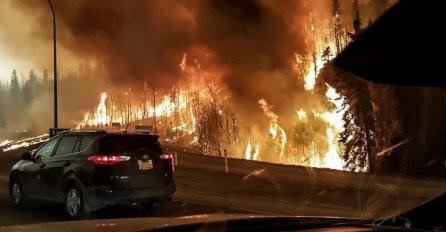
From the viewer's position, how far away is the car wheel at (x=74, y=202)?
32.1 feet

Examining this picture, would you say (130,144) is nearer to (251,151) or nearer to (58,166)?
(58,166)

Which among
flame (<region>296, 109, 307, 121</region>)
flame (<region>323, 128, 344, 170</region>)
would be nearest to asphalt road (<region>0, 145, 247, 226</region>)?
flame (<region>323, 128, 344, 170</region>)

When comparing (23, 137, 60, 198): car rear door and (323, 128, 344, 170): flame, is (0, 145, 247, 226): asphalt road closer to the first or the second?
Answer: (23, 137, 60, 198): car rear door

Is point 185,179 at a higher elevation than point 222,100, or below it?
below

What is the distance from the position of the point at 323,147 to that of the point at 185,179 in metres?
43.7

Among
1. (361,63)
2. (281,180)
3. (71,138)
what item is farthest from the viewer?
(281,180)

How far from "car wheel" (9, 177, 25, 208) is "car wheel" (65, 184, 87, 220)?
182 cm

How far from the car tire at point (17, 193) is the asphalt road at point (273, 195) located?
216 millimetres

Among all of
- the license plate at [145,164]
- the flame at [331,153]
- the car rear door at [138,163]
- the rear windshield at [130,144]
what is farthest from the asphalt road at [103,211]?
the flame at [331,153]

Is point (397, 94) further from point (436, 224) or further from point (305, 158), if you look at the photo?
point (436, 224)

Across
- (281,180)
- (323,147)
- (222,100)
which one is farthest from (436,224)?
(222,100)

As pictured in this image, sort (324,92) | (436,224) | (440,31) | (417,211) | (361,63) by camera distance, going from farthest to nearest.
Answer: (324,92) < (417,211) < (436,224) < (361,63) < (440,31)

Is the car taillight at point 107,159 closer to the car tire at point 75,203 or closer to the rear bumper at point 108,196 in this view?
the rear bumper at point 108,196

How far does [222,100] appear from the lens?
8175cm
